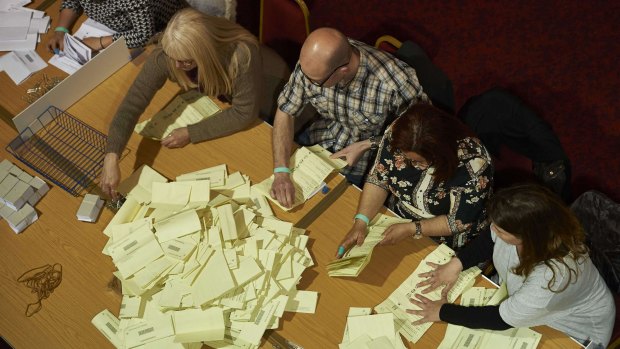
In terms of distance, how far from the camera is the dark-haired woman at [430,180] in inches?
93.8

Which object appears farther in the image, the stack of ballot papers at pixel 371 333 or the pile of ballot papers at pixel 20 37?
the pile of ballot papers at pixel 20 37

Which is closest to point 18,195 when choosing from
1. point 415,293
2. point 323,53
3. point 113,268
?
point 113,268

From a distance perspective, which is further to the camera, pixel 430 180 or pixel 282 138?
pixel 282 138

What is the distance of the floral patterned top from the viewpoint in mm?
Result: 2504

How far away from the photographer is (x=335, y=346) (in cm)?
241

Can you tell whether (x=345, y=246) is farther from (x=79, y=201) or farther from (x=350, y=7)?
(x=350, y=7)

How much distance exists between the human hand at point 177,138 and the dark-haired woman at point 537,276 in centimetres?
130

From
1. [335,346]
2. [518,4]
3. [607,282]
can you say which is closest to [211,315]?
[335,346]

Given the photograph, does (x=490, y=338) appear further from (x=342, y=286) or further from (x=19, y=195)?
(x=19, y=195)

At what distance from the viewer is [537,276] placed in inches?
86.7

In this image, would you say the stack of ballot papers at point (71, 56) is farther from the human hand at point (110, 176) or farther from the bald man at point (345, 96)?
the bald man at point (345, 96)

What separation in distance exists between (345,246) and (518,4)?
297 cm

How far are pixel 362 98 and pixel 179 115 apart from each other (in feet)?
3.01

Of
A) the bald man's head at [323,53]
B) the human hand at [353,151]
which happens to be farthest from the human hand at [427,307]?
the bald man's head at [323,53]
